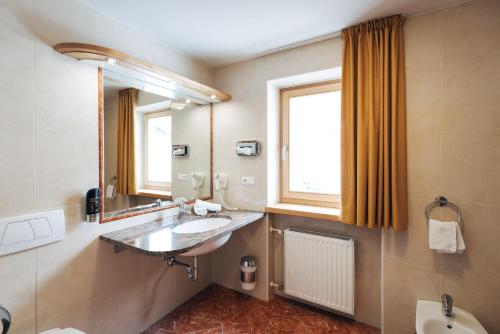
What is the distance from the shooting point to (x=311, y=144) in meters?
2.17

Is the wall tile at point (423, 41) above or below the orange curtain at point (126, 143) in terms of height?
above

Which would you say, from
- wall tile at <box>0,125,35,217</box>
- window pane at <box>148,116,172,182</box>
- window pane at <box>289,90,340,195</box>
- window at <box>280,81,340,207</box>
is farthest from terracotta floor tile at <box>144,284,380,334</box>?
wall tile at <box>0,125,35,217</box>

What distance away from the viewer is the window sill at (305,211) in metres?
1.85

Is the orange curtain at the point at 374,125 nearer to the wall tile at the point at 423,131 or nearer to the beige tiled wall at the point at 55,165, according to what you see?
the wall tile at the point at 423,131

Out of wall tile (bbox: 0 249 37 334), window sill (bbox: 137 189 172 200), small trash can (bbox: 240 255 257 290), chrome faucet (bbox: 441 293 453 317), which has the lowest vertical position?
small trash can (bbox: 240 255 257 290)

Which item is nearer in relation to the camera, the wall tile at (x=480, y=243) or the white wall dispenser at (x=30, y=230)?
the white wall dispenser at (x=30, y=230)

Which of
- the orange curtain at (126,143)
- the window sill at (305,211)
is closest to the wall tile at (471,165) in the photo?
the window sill at (305,211)

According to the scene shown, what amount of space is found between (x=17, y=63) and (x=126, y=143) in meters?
0.67

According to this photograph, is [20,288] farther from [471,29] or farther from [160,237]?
[471,29]

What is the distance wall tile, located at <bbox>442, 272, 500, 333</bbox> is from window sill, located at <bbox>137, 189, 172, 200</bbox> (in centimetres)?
206

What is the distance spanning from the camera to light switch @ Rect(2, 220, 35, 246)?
111 cm

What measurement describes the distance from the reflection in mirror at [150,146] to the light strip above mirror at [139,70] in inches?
2.7

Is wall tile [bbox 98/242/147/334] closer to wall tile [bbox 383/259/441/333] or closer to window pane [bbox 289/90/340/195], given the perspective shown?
window pane [bbox 289/90/340/195]

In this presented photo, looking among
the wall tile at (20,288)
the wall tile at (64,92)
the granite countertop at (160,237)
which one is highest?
the wall tile at (64,92)
